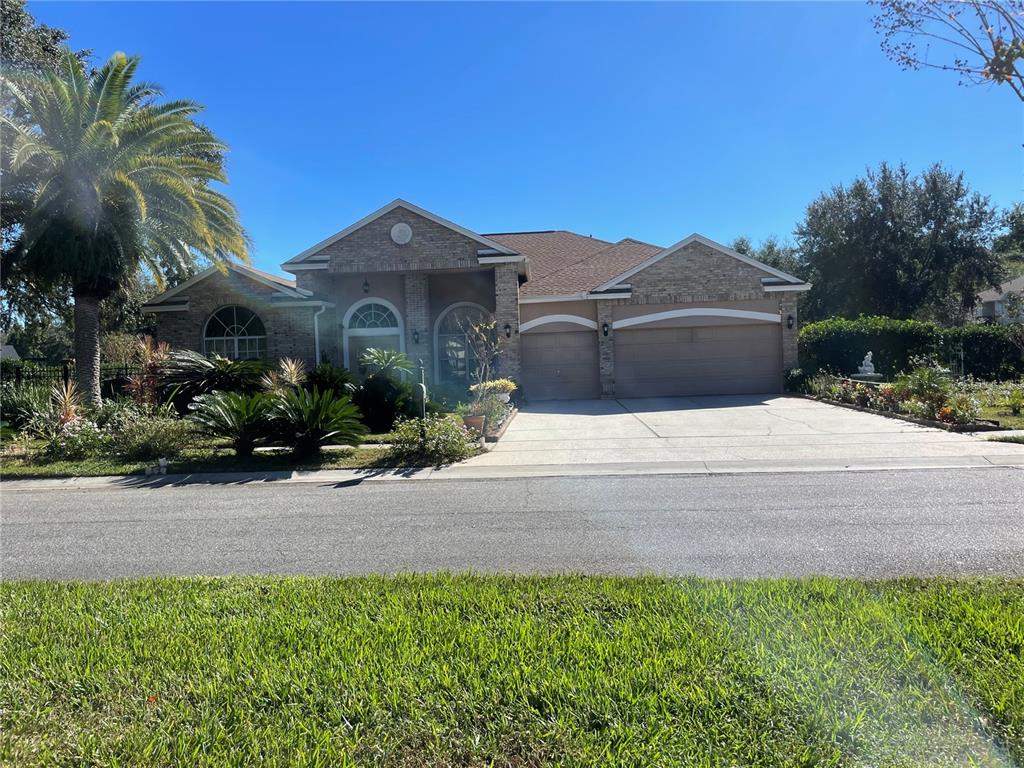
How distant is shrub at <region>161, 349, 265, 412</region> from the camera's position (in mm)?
15117

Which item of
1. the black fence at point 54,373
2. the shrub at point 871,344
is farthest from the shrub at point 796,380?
the black fence at point 54,373

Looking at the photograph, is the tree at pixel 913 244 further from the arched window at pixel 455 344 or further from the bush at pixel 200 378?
the bush at pixel 200 378

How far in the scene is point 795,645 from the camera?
327 centimetres

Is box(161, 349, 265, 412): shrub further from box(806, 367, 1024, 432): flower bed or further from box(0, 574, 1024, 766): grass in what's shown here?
box(806, 367, 1024, 432): flower bed

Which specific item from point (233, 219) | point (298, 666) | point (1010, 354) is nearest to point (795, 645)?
point (298, 666)

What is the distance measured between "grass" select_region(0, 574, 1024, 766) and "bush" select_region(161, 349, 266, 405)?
1167 centimetres

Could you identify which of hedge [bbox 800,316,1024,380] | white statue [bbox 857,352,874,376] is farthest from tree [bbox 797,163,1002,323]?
white statue [bbox 857,352,874,376]

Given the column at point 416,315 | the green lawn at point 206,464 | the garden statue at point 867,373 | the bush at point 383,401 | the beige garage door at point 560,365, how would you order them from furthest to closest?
the beige garage door at point 560,365
the column at point 416,315
the garden statue at point 867,373
the bush at point 383,401
the green lawn at point 206,464

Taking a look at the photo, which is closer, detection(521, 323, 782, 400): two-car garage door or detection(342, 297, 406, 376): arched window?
detection(342, 297, 406, 376): arched window

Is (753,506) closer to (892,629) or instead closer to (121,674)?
(892,629)

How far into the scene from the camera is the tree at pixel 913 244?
1200 inches

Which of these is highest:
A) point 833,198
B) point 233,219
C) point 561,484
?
point 833,198

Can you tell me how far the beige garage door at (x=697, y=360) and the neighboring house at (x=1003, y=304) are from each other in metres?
8.17

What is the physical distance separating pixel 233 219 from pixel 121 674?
16.9 m
